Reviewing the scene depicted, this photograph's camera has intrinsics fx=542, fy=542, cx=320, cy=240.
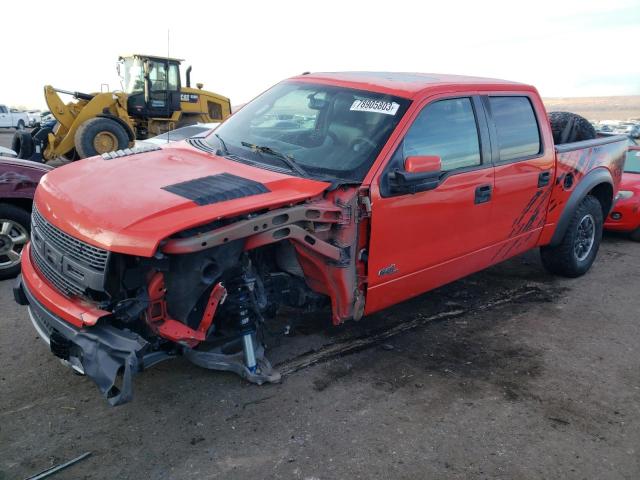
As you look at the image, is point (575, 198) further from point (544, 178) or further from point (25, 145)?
point (25, 145)

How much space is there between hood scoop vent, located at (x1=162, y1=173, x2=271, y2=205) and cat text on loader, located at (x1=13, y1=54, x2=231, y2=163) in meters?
9.65

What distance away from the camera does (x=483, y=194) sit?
163 inches

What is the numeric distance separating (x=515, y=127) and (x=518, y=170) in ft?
1.30

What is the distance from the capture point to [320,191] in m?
3.24

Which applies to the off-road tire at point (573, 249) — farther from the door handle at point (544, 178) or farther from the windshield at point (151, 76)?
the windshield at point (151, 76)

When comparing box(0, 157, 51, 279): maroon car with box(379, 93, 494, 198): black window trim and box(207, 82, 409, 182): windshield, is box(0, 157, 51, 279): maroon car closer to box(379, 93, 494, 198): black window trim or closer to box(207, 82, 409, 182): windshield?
box(207, 82, 409, 182): windshield

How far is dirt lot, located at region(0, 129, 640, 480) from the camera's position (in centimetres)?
285

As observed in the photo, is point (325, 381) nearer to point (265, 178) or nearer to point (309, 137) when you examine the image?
point (265, 178)

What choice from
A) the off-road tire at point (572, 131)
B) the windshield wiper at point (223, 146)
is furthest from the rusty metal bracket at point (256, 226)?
the off-road tire at point (572, 131)

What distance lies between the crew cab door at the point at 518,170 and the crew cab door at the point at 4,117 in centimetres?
3276

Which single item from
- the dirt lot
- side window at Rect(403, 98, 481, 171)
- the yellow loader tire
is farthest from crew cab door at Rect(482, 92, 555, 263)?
the yellow loader tire

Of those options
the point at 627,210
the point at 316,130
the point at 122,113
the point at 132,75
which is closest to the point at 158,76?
the point at 132,75

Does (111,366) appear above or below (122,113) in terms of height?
below

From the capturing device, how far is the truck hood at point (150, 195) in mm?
2664
